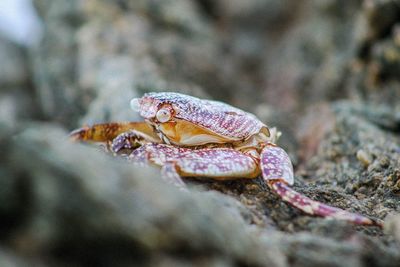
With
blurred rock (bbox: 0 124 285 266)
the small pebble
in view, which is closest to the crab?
blurred rock (bbox: 0 124 285 266)

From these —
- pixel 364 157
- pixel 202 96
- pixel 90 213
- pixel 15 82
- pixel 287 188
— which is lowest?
pixel 90 213

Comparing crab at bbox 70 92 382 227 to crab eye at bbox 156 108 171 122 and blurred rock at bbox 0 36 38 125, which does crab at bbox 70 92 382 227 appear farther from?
blurred rock at bbox 0 36 38 125

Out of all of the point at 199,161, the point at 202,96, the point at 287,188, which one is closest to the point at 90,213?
the point at 199,161

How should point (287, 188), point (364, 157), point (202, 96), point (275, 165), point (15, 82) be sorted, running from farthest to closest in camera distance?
→ point (15, 82), point (202, 96), point (364, 157), point (275, 165), point (287, 188)

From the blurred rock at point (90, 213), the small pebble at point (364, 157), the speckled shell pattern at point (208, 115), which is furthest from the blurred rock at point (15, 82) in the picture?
the blurred rock at point (90, 213)

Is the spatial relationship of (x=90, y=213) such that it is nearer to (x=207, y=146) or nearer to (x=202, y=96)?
(x=207, y=146)

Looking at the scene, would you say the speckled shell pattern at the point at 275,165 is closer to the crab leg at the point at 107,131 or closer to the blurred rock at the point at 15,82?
the crab leg at the point at 107,131
